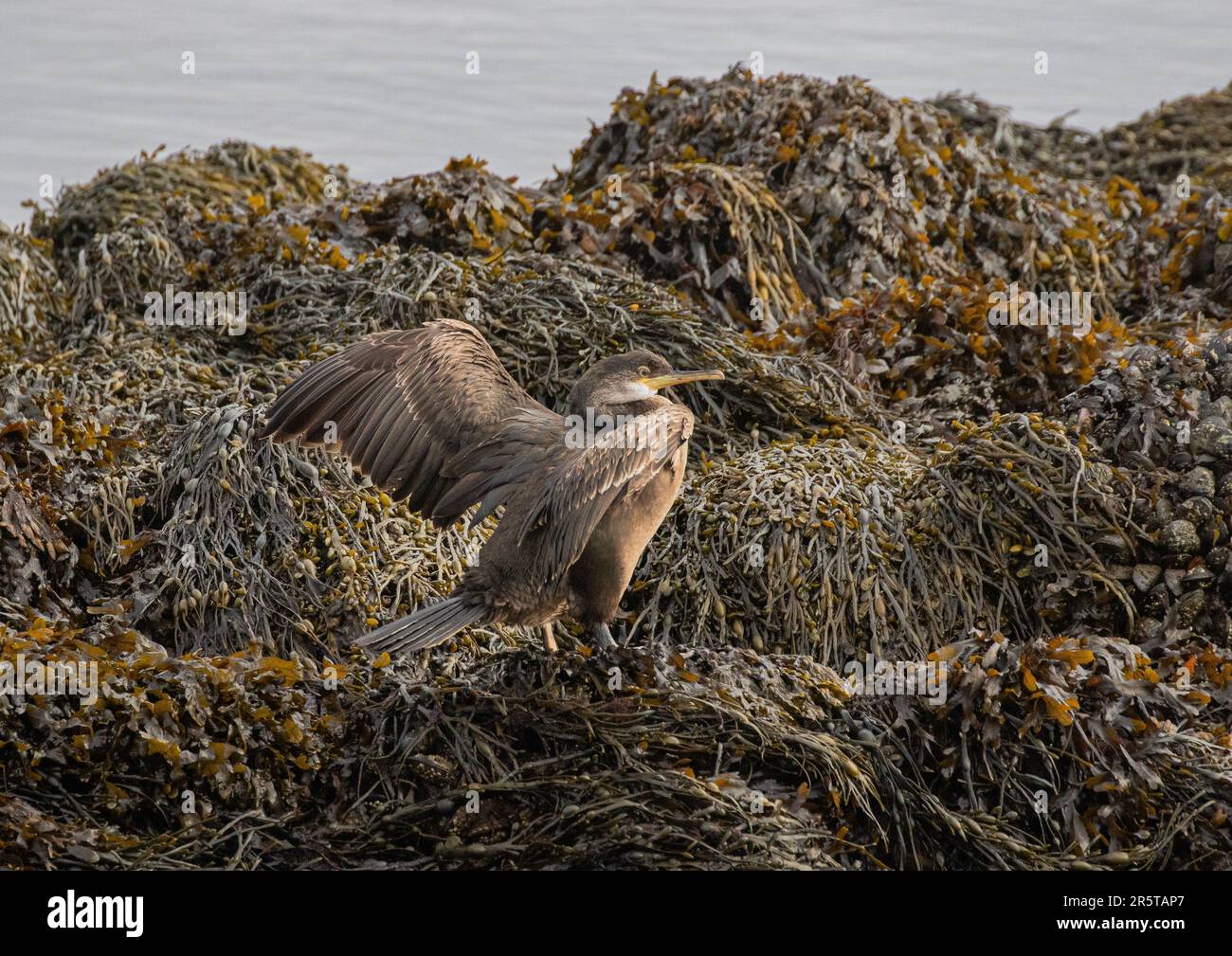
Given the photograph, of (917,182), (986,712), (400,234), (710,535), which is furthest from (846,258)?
(986,712)

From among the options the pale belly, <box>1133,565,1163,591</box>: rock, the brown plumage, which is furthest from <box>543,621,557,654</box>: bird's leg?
<box>1133,565,1163,591</box>: rock

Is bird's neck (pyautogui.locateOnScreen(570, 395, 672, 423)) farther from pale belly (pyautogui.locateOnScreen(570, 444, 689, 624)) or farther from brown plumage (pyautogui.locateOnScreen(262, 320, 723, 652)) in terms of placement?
pale belly (pyautogui.locateOnScreen(570, 444, 689, 624))

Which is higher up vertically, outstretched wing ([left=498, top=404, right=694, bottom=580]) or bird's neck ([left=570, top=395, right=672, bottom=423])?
bird's neck ([left=570, top=395, right=672, bottom=423])

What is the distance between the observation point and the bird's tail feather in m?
4.42

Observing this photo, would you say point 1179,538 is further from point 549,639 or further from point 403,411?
point 403,411

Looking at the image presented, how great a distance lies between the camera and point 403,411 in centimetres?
496

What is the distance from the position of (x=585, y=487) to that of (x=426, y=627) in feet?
2.00

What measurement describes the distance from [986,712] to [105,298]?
Answer: 5.24 m

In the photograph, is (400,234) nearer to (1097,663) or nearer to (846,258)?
(846,258)

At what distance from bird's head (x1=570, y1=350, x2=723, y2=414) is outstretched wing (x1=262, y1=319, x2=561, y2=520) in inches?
6.9

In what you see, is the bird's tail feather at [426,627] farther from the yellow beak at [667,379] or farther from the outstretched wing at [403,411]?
the yellow beak at [667,379]

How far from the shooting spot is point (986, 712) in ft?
15.3

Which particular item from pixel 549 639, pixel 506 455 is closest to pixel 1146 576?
pixel 549 639
